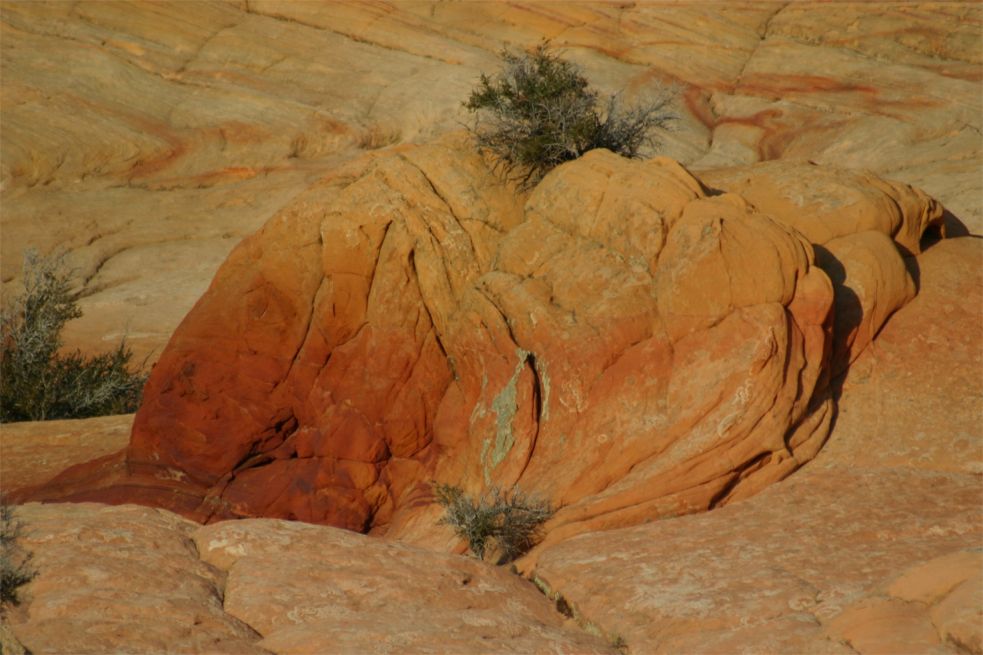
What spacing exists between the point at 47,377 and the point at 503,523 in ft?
30.0

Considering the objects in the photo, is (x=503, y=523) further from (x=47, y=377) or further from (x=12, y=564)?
(x=47, y=377)

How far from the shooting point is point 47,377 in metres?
16.2

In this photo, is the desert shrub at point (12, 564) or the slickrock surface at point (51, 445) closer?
the desert shrub at point (12, 564)

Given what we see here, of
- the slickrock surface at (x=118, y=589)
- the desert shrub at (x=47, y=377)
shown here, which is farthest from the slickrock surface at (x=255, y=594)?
the desert shrub at (x=47, y=377)

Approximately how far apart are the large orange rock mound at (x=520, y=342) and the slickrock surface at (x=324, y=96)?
9.88 metres

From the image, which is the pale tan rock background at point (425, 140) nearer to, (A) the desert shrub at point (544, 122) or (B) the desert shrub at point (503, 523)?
(B) the desert shrub at point (503, 523)

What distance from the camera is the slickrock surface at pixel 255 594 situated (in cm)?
582

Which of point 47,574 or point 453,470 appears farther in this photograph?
point 453,470

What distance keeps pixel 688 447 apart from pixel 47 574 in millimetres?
4638

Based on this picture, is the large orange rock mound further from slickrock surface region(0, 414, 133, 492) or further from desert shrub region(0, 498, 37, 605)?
desert shrub region(0, 498, 37, 605)

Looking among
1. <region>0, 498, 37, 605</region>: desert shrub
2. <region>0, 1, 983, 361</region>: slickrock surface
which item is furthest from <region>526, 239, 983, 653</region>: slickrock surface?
<region>0, 1, 983, 361</region>: slickrock surface

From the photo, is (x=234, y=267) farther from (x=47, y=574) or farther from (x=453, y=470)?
(x=47, y=574)

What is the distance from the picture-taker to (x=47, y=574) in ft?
20.5

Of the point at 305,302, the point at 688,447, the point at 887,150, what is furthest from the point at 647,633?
the point at 887,150
